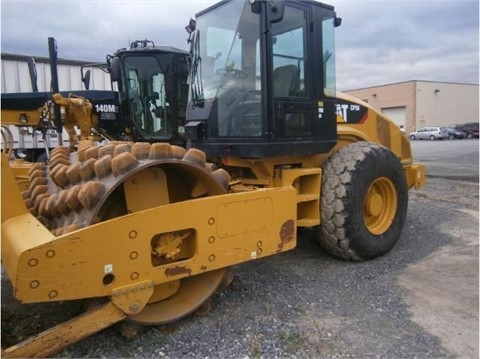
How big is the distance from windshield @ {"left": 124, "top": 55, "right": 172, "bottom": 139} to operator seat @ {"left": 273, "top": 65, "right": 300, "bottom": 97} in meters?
2.57

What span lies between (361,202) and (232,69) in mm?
1634

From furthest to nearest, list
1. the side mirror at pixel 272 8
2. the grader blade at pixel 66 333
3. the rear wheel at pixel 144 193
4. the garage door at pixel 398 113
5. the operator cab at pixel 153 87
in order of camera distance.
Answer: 1. the garage door at pixel 398 113
2. the operator cab at pixel 153 87
3. the side mirror at pixel 272 8
4. the rear wheel at pixel 144 193
5. the grader blade at pixel 66 333

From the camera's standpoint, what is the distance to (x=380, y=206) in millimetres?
4285

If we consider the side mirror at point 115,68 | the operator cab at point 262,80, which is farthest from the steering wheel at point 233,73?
the side mirror at point 115,68

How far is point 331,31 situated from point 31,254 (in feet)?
10.6

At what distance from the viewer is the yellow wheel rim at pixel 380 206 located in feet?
13.7

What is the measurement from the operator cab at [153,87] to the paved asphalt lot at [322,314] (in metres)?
2.62

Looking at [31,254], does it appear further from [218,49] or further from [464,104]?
[464,104]

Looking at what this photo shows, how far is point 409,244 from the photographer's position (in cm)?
480

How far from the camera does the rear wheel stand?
2.43 metres

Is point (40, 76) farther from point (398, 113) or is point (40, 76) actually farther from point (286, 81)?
point (398, 113)

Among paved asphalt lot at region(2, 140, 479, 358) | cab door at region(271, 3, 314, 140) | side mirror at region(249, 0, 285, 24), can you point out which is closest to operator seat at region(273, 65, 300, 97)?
cab door at region(271, 3, 314, 140)

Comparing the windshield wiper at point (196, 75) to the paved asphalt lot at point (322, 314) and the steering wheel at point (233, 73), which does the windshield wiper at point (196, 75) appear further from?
the paved asphalt lot at point (322, 314)

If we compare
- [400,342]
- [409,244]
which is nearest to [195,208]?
[400,342]
